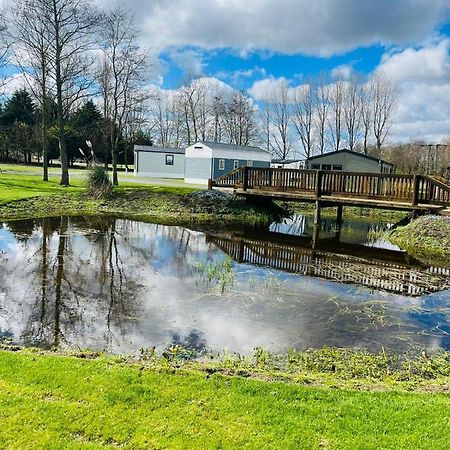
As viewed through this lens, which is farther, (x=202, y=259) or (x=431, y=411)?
(x=202, y=259)

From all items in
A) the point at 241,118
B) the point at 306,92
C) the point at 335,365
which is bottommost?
the point at 335,365

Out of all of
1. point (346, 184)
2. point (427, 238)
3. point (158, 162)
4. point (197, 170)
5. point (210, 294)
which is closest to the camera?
point (210, 294)

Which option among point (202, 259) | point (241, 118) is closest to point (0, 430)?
point (202, 259)

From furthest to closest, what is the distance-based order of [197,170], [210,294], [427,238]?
1. [197,170]
2. [427,238]
3. [210,294]

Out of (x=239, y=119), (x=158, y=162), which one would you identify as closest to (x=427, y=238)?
(x=158, y=162)

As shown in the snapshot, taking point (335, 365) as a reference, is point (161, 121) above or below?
above

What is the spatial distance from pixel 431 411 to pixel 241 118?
5100cm

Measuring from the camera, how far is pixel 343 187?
16578 millimetres

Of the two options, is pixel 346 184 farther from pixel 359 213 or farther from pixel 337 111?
pixel 337 111

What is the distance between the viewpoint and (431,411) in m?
3.56

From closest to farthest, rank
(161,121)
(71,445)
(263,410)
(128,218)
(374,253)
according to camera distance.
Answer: (71,445), (263,410), (374,253), (128,218), (161,121)

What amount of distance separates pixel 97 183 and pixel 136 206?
7.45ft

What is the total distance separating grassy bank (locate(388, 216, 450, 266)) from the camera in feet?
39.5

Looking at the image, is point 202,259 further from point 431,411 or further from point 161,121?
point 161,121
